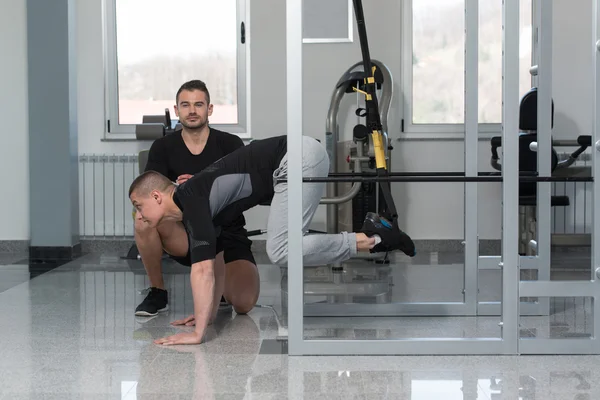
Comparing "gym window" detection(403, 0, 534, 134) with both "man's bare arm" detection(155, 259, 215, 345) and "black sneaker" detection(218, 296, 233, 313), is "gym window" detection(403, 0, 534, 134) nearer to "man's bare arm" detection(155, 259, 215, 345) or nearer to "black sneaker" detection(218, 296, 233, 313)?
"black sneaker" detection(218, 296, 233, 313)

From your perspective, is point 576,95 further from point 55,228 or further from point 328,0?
point 55,228

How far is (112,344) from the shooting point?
318 centimetres

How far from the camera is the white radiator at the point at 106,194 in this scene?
6.44 m

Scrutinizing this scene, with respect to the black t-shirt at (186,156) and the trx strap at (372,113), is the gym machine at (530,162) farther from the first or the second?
the black t-shirt at (186,156)

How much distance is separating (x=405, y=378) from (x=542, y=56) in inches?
68.3

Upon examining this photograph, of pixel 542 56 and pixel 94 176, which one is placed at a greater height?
pixel 542 56

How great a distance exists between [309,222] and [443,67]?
3.68m

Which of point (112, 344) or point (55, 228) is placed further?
point (55, 228)

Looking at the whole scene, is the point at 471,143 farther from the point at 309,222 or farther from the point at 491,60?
the point at 491,60

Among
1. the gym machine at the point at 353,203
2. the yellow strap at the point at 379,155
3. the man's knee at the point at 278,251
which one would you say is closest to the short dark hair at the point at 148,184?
the man's knee at the point at 278,251

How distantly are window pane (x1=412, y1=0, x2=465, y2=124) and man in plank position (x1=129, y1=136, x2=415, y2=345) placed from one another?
3314 millimetres

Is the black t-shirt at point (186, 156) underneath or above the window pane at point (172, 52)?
underneath

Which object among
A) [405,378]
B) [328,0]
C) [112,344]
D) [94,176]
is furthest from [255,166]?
[94,176]

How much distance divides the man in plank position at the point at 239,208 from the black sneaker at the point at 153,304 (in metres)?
0.55
